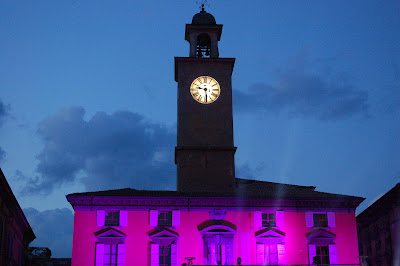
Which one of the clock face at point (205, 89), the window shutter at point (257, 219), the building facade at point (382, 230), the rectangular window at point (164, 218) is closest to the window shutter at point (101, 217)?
the rectangular window at point (164, 218)

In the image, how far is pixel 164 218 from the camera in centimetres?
4388

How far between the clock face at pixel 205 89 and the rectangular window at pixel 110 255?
16.0 m

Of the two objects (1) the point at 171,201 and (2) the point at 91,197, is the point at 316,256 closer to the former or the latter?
(1) the point at 171,201

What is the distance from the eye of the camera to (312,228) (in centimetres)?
4412

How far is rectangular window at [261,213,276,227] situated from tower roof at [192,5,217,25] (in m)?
20.3

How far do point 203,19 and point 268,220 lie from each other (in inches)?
843

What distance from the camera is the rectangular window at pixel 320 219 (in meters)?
44.4

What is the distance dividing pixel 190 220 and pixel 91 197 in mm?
7914

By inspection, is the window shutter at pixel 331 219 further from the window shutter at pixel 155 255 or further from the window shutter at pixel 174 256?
the window shutter at pixel 155 255

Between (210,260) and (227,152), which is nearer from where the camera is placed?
(210,260)

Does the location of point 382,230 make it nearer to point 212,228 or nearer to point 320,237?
point 320,237

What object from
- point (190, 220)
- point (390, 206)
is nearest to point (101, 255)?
point (190, 220)

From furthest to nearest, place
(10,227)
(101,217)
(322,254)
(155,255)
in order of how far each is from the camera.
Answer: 1. (322,254)
2. (101,217)
3. (155,255)
4. (10,227)

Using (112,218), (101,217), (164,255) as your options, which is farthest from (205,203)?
(101,217)
